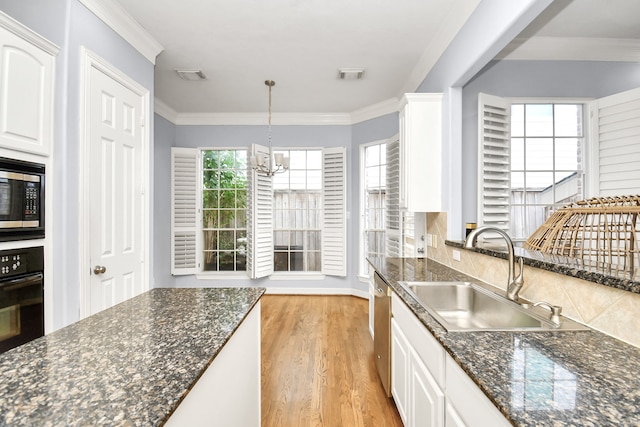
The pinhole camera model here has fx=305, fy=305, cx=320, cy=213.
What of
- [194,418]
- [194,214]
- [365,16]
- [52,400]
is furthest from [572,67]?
[194,214]

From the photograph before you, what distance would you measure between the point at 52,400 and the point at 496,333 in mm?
1339

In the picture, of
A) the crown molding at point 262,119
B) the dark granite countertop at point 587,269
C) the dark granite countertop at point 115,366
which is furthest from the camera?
the crown molding at point 262,119

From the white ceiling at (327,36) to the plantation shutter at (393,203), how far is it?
31.0 inches

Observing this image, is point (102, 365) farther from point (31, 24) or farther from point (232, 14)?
point (232, 14)

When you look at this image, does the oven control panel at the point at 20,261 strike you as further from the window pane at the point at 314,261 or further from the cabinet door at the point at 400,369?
the window pane at the point at 314,261

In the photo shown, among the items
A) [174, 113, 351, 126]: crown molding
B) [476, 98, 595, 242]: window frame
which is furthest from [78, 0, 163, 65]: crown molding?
[476, 98, 595, 242]: window frame

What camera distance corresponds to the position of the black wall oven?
61.0 inches

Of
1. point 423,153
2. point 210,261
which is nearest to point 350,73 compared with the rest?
point 423,153

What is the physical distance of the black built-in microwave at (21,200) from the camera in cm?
158

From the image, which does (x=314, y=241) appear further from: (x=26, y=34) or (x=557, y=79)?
(x=26, y=34)

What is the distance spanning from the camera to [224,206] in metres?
4.88

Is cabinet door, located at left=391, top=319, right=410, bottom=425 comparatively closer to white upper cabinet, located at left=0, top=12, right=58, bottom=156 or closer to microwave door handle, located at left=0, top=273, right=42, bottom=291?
microwave door handle, located at left=0, top=273, right=42, bottom=291

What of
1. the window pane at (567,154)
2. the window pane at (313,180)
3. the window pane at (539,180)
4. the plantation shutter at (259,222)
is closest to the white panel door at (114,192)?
the plantation shutter at (259,222)

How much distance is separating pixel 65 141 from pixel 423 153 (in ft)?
8.60
